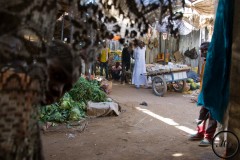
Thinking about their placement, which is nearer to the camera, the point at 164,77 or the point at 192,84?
the point at 164,77

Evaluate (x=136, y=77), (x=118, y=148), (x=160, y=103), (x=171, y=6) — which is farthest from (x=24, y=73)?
(x=136, y=77)

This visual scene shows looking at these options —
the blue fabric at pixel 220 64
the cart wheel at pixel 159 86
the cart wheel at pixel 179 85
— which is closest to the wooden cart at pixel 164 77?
the cart wheel at pixel 159 86

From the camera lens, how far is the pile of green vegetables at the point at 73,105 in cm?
737

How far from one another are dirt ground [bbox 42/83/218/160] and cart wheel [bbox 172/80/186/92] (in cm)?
359

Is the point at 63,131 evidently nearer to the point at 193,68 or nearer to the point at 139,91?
the point at 139,91

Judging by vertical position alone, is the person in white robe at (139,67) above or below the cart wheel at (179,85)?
above

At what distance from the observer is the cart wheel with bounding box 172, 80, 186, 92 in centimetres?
1341

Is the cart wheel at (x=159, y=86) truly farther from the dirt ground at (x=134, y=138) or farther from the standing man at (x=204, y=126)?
the standing man at (x=204, y=126)

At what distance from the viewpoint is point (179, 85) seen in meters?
13.6

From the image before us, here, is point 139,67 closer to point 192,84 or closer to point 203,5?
point 192,84

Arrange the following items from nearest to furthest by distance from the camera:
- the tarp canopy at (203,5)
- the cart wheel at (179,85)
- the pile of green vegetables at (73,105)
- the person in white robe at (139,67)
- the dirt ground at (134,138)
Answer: the dirt ground at (134,138)
the pile of green vegetables at (73,105)
the tarp canopy at (203,5)
the cart wheel at (179,85)
the person in white robe at (139,67)

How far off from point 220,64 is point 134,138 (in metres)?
3.24

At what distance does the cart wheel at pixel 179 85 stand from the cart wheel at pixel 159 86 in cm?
113

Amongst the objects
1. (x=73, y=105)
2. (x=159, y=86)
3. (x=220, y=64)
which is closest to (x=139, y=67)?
(x=159, y=86)
